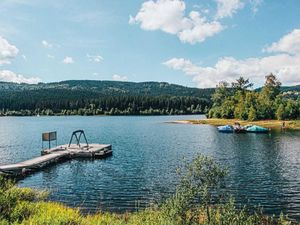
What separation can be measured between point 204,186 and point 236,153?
46101mm

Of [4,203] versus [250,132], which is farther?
[250,132]

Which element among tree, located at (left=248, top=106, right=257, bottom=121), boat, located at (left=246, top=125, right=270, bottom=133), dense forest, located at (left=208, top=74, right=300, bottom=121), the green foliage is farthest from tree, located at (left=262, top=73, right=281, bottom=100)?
the green foliage

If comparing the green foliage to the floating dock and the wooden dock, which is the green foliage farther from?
the wooden dock

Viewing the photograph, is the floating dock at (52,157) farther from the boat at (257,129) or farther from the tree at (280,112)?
the tree at (280,112)

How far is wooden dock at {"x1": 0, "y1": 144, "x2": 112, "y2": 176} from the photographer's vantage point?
42812 mm

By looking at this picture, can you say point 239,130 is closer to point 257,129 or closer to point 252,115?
point 257,129

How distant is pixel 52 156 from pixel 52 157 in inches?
30.7

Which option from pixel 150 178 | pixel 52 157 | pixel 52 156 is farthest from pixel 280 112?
pixel 150 178

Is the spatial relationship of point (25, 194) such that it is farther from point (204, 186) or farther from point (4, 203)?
point (204, 186)

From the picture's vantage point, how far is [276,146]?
6906 cm

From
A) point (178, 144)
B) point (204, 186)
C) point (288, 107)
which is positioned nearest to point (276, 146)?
point (178, 144)

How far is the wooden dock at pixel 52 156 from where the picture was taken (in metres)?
42.8

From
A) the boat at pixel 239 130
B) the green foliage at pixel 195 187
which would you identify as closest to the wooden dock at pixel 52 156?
the green foliage at pixel 195 187

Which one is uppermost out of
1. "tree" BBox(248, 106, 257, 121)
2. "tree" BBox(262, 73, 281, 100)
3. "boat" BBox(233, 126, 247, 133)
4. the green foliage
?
"tree" BBox(262, 73, 281, 100)
